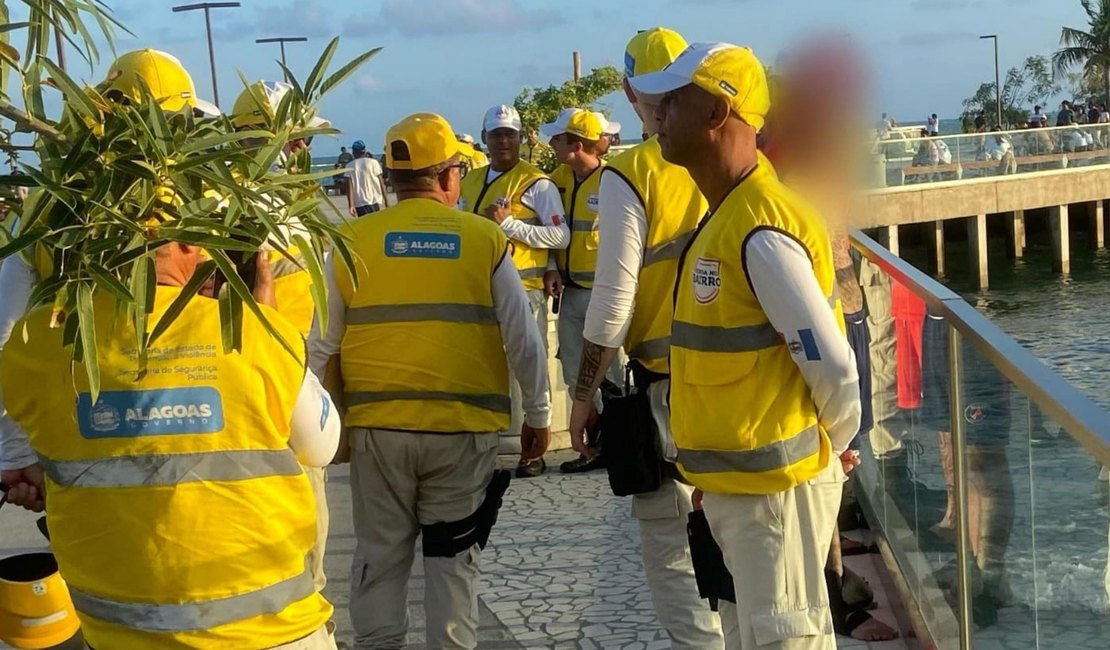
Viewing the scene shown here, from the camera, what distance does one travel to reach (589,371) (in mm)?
4168

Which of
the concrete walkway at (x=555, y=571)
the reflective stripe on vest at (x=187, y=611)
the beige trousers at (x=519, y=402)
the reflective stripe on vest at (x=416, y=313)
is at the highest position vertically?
the reflective stripe on vest at (x=416, y=313)

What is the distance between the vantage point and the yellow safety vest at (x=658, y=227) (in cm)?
402

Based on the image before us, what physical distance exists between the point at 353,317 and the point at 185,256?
1.52 m

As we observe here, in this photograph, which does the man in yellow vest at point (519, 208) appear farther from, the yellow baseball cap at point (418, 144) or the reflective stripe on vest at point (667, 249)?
the reflective stripe on vest at point (667, 249)

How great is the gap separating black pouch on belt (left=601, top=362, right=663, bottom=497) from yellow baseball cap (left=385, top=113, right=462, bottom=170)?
1069 millimetres

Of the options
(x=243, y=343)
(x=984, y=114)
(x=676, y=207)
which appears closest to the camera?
(x=243, y=343)

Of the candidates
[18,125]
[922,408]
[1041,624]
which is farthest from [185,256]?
[922,408]

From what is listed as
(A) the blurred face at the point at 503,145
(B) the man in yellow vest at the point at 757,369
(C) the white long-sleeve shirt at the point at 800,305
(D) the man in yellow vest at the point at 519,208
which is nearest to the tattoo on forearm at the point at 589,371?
(B) the man in yellow vest at the point at 757,369

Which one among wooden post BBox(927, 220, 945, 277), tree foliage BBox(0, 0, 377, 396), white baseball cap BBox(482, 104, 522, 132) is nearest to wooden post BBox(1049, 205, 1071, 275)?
wooden post BBox(927, 220, 945, 277)

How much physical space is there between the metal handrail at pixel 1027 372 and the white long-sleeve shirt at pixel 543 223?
3388mm

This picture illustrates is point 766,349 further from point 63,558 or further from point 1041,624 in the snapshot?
point 63,558

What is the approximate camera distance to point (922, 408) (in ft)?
14.7

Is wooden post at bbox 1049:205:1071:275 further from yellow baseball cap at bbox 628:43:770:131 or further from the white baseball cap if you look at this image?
yellow baseball cap at bbox 628:43:770:131

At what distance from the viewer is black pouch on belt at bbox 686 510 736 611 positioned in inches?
126
